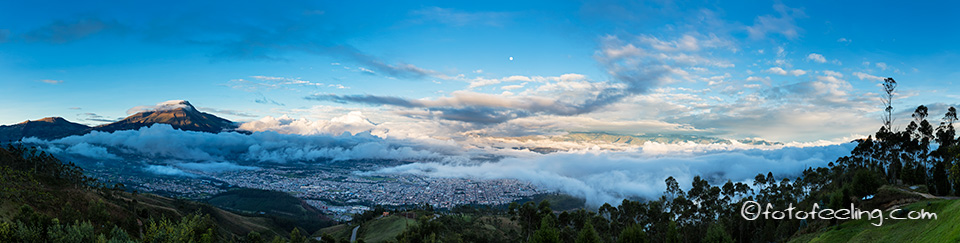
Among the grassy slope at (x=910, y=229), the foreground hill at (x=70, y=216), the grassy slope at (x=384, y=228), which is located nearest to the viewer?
the grassy slope at (x=910, y=229)

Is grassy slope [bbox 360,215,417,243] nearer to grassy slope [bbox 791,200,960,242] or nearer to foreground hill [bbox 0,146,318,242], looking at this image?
foreground hill [bbox 0,146,318,242]

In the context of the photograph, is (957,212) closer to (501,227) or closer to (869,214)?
(869,214)

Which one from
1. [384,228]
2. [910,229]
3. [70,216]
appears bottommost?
[384,228]

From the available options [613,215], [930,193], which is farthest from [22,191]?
[930,193]

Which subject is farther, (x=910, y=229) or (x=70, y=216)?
(x=70, y=216)

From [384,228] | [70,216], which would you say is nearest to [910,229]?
[70,216]

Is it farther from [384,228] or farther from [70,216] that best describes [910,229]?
[384,228]

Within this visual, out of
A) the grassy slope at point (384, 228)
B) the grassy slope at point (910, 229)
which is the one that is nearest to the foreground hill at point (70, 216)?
the grassy slope at point (384, 228)

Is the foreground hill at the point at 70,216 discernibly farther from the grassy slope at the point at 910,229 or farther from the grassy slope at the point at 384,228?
the grassy slope at the point at 910,229

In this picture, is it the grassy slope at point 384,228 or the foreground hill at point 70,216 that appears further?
the grassy slope at point 384,228
